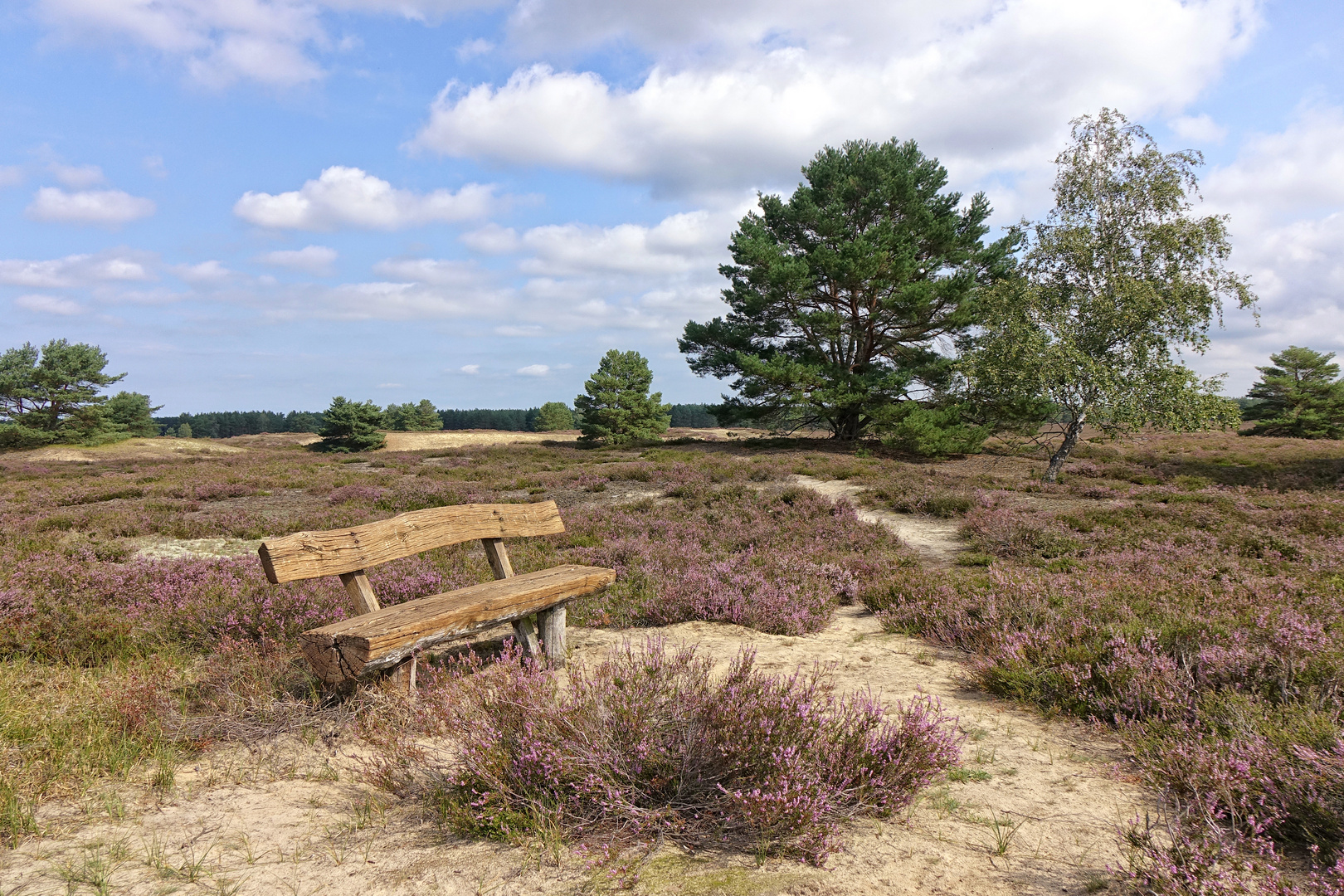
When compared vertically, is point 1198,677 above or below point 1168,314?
below

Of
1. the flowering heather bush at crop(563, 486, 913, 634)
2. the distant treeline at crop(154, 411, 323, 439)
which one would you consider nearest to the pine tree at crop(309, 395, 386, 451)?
the flowering heather bush at crop(563, 486, 913, 634)

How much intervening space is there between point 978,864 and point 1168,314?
1783 centimetres

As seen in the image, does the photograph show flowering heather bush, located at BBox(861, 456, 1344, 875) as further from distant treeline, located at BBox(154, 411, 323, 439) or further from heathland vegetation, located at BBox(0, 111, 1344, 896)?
distant treeline, located at BBox(154, 411, 323, 439)

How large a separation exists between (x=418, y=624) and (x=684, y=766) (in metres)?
1.63

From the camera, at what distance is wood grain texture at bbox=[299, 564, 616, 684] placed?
10.8 feet

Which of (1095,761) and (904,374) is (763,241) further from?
(1095,761)


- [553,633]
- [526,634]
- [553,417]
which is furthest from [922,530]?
[553,417]

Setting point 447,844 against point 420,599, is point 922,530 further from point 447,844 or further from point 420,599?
point 447,844

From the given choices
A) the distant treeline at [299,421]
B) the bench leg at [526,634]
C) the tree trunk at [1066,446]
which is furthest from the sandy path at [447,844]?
the distant treeline at [299,421]

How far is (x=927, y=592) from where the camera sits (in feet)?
19.6

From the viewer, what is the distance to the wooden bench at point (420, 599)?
3.38m

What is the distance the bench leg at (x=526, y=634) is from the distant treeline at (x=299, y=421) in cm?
11241

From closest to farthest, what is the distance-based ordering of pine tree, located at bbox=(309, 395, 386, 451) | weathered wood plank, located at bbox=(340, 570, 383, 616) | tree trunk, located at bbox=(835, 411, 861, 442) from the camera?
weathered wood plank, located at bbox=(340, 570, 383, 616) < tree trunk, located at bbox=(835, 411, 861, 442) < pine tree, located at bbox=(309, 395, 386, 451)

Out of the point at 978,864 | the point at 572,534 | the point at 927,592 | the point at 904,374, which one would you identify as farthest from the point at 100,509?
the point at 904,374
